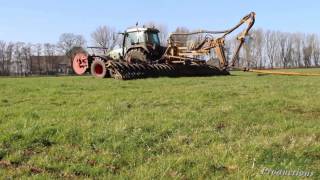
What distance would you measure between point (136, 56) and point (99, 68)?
2.61m

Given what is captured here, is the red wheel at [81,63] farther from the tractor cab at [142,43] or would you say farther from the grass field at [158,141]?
the grass field at [158,141]

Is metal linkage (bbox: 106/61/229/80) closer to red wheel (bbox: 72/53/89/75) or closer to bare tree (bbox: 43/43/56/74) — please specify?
red wheel (bbox: 72/53/89/75)

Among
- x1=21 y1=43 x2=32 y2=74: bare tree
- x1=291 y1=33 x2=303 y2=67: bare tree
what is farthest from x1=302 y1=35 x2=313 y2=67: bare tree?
x1=21 y1=43 x2=32 y2=74: bare tree

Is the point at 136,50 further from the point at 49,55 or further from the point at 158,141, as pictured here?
the point at 49,55

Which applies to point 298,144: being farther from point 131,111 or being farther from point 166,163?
point 131,111

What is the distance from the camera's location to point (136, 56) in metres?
29.4

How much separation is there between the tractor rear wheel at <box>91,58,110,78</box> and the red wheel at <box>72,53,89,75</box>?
4.52 feet

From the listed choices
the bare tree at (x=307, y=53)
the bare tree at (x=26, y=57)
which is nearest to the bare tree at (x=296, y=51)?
the bare tree at (x=307, y=53)

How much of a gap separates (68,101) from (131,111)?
2.81 metres

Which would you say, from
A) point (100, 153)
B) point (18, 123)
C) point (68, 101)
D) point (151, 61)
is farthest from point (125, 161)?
point (151, 61)

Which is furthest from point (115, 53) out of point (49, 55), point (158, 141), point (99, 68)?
point (49, 55)

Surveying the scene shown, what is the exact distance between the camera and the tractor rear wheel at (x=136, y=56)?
28.5m

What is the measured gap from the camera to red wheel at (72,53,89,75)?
29547 mm

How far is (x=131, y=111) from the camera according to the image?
958 cm
